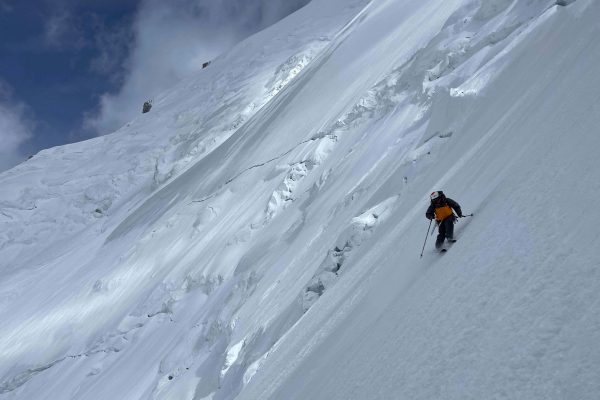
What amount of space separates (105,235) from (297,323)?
120 feet

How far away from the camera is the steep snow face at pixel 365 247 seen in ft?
15.2

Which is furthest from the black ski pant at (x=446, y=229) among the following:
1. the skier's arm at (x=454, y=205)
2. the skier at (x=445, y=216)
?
the skier's arm at (x=454, y=205)

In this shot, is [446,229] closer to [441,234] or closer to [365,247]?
[441,234]

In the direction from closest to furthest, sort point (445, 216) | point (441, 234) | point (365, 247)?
point (445, 216) → point (441, 234) → point (365, 247)

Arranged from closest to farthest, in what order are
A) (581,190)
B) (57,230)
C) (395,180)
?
1. (581,190)
2. (395,180)
3. (57,230)

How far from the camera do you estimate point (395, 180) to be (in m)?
14.5


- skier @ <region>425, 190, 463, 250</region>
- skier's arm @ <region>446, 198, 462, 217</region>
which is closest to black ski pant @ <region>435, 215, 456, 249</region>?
skier @ <region>425, 190, 463, 250</region>

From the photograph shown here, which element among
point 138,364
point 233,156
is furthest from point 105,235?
point 138,364

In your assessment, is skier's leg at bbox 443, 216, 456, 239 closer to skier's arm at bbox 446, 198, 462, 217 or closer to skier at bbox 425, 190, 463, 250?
skier at bbox 425, 190, 463, 250

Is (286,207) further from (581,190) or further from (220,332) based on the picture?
(581,190)

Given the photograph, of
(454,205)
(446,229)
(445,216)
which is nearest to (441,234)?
(446,229)

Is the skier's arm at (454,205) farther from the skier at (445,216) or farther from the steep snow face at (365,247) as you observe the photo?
the steep snow face at (365,247)

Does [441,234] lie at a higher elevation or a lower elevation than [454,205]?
lower

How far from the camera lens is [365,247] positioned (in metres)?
12.8
